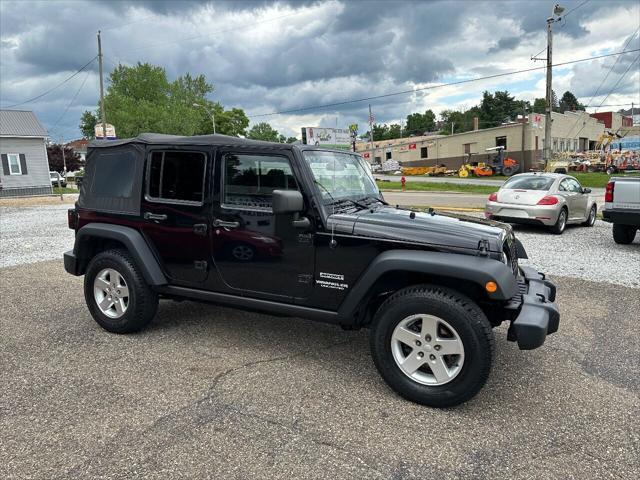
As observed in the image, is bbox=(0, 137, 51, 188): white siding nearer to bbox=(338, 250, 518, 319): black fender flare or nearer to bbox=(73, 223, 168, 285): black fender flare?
bbox=(73, 223, 168, 285): black fender flare

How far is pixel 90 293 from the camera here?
4.67 meters

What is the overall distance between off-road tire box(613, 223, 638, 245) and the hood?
6772mm

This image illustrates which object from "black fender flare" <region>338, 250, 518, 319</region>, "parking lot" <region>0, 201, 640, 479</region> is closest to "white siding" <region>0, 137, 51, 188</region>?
"parking lot" <region>0, 201, 640, 479</region>

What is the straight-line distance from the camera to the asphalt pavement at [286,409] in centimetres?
260

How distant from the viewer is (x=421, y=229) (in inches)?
132

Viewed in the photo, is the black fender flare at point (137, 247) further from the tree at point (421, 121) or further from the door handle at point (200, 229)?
the tree at point (421, 121)

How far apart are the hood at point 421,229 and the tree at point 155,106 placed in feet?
162

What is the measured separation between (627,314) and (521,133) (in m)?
47.5

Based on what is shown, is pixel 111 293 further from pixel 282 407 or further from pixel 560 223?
pixel 560 223

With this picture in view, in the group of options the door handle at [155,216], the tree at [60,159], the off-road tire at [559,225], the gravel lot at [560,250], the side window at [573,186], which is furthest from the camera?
the tree at [60,159]

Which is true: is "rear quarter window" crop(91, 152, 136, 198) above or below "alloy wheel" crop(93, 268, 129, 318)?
above

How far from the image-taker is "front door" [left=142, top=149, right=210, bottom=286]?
4047mm

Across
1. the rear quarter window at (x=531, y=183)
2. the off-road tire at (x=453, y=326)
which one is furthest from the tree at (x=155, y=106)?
the off-road tire at (x=453, y=326)

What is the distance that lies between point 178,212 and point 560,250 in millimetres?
7412
